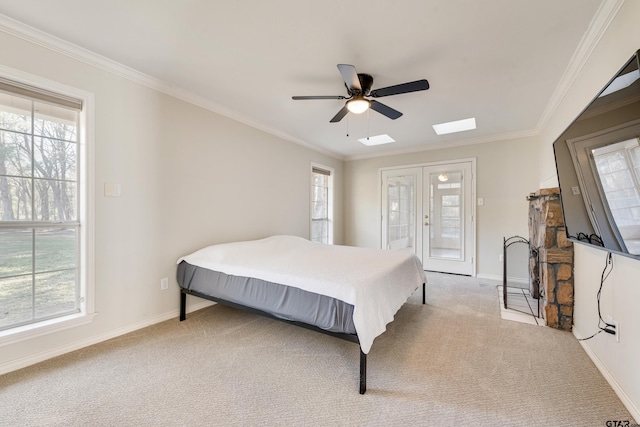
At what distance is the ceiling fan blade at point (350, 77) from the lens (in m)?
1.88

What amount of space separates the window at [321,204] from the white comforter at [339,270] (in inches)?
70.4

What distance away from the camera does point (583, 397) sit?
1.63 m

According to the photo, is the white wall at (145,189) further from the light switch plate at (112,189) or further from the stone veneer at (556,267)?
the stone veneer at (556,267)

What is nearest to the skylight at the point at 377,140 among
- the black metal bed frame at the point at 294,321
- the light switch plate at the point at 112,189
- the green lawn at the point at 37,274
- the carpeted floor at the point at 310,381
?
the black metal bed frame at the point at 294,321

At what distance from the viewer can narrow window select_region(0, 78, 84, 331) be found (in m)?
1.91

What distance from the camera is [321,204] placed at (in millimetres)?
5398

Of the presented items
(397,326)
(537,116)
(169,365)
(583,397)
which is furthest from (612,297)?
(169,365)

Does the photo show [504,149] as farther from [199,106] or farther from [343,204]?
[199,106]

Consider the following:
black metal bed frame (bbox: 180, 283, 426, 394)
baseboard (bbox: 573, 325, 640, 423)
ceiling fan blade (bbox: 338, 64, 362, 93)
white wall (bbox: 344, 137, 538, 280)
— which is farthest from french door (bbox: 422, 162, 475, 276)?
ceiling fan blade (bbox: 338, 64, 362, 93)

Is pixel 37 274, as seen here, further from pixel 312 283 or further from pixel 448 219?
pixel 448 219

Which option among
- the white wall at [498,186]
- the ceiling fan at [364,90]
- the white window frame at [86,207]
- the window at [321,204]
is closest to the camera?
the ceiling fan at [364,90]

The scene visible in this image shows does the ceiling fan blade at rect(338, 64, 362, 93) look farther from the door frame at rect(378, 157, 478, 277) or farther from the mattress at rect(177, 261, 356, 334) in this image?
the door frame at rect(378, 157, 478, 277)

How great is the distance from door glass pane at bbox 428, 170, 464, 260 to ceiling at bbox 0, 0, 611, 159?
1.72m

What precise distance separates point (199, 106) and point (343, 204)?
3627 mm
